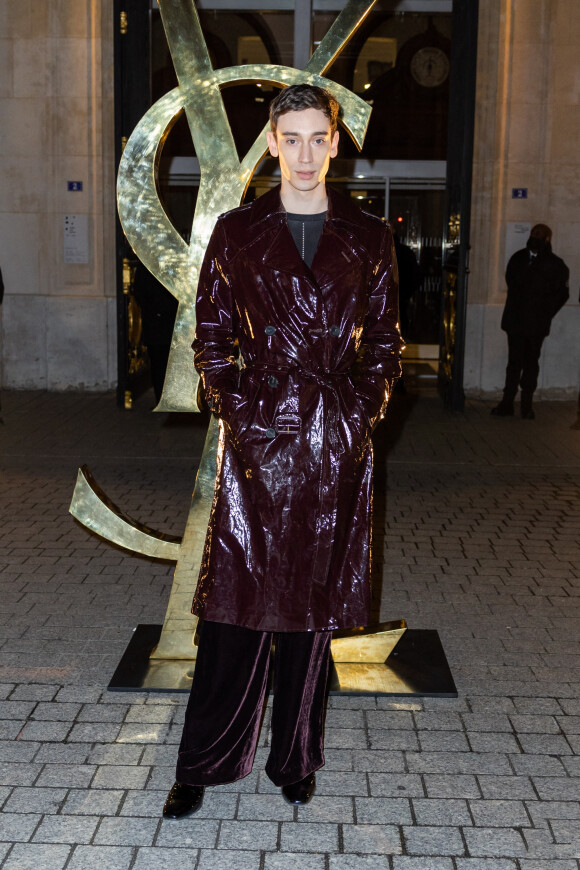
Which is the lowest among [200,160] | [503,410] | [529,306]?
[503,410]

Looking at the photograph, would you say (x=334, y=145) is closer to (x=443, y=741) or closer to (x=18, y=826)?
(x=443, y=741)

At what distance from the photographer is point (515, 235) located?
1158cm

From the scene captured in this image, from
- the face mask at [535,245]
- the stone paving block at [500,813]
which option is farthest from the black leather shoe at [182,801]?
the face mask at [535,245]

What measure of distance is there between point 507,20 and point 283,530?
32.3 feet

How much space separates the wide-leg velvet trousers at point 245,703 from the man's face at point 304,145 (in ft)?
4.34

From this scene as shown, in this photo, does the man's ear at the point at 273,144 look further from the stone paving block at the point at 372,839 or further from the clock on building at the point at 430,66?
the clock on building at the point at 430,66

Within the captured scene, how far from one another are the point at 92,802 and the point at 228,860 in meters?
0.52

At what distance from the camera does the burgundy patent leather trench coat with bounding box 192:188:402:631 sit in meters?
2.95

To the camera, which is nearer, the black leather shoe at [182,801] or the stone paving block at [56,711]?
the black leather shoe at [182,801]

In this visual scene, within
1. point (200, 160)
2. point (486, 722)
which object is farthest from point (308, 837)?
point (200, 160)

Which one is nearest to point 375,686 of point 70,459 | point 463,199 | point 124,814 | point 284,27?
point 124,814

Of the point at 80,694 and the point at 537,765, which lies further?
the point at 80,694

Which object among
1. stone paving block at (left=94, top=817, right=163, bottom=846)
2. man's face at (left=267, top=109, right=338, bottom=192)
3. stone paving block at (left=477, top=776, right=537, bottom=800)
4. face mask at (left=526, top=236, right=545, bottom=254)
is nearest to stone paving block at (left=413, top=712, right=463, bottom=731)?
stone paving block at (left=477, top=776, right=537, bottom=800)

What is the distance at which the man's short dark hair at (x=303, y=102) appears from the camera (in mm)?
2982
